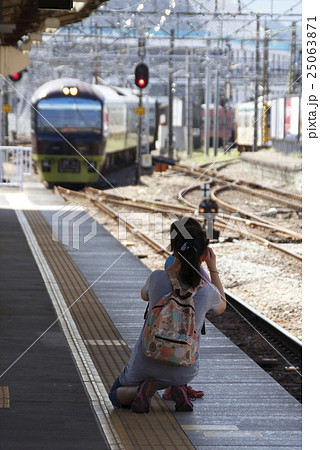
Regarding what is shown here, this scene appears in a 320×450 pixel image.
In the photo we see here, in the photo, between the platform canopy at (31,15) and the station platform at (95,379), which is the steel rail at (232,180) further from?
the station platform at (95,379)

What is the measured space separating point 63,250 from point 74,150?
10943 mm

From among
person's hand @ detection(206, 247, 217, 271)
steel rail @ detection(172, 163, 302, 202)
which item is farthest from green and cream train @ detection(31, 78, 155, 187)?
person's hand @ detection(206, 247, 217, 271)

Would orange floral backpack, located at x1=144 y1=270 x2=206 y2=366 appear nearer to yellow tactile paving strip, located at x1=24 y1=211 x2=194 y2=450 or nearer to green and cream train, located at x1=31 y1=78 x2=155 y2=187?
yellow tactile paving strip, located at x1=24 y1=211 x2=194 y2=450

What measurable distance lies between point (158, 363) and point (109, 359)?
5.04 ft

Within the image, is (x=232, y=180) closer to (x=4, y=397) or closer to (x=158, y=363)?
(x=4, y=397)

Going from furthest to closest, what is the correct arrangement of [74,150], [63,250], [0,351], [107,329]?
1. [74,150]
2. [63,250]
3. [107,329]
4. [0,351]

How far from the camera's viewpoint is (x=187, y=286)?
4766 millimetres

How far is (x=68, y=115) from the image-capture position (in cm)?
2347

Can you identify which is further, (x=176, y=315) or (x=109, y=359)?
(x=109, y=359)

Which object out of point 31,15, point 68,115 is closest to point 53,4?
point 31,15

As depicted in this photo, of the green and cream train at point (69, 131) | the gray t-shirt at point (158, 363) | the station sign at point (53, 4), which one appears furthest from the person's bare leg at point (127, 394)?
the green and cream train at point (69, 131)

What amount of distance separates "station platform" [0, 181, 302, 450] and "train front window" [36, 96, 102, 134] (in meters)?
12.8
